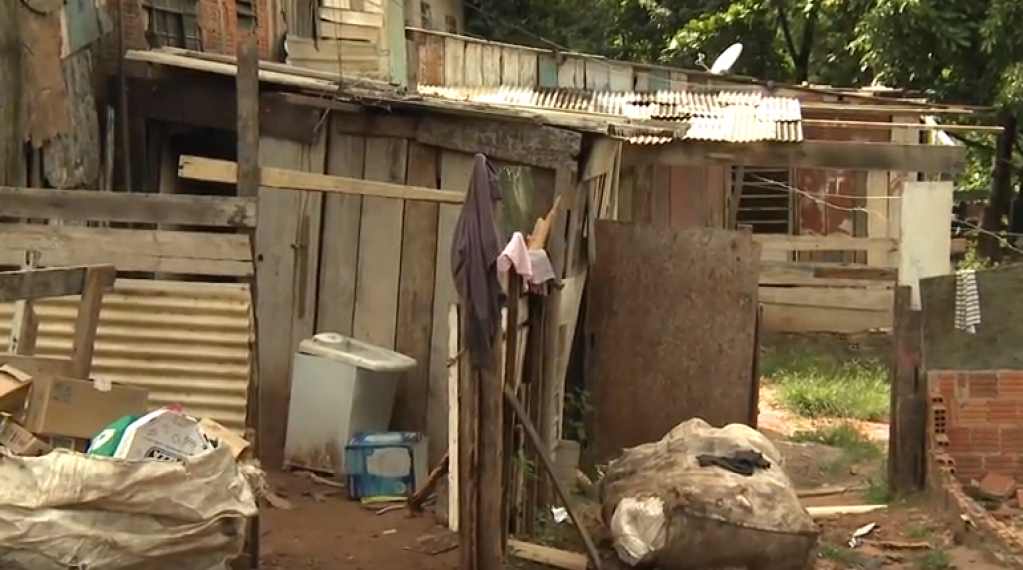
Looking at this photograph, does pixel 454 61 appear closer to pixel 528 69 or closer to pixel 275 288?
pixel 528 69

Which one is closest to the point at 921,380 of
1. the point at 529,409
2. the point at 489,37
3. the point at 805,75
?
the point at 529,409

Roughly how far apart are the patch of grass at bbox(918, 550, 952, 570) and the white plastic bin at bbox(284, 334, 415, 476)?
3.31 meters

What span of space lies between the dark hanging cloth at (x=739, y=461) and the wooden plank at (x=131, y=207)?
275cm

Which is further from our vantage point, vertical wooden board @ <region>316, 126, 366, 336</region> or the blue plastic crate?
vertical wooden board @ <region>316, 126, 366, 336</region>

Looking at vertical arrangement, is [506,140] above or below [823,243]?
above

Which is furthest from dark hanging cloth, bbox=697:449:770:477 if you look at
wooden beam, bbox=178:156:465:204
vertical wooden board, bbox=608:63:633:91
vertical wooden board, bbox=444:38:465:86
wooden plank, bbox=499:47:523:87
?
vertical wooden board, bbox=608:63:633:91

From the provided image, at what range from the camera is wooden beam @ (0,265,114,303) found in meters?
5.24

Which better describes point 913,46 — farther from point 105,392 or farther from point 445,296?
point 105,392

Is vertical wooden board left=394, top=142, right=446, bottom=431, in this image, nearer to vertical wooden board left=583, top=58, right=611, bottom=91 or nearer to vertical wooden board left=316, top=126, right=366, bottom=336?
vertical wooden board left=316, top=126, right=366, bottom=336

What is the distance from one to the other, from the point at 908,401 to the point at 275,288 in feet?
14.2

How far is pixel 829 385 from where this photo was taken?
12.3 m

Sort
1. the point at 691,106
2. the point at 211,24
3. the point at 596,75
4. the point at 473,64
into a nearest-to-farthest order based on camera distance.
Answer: the point at 211,24 → the point at 691,106 → the point at 473,64 → the point at 596,75

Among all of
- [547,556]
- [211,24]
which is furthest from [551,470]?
[211,24]

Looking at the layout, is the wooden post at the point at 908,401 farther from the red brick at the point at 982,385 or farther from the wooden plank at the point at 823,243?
the wooden plank at the point at 823,243
